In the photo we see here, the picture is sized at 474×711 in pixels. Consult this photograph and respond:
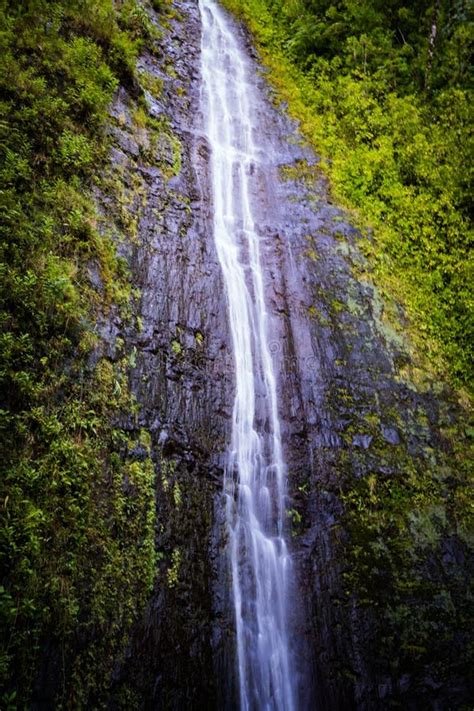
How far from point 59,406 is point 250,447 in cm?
282

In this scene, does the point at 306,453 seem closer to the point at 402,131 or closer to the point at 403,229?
the point at 403,229

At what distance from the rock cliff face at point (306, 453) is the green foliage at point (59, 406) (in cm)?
36

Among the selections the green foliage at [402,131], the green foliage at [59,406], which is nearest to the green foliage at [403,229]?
the green foliage at [402,131]

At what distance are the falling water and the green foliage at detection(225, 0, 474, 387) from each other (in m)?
2.23

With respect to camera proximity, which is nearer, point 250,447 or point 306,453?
point 250,447

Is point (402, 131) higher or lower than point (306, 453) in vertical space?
higher

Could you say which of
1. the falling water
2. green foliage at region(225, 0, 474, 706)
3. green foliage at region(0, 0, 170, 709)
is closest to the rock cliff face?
green foliage at region(225, 0, 474, 706)

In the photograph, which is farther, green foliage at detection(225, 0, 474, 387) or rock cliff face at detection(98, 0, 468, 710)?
green foliage at detection(225, 0, 474, 387)

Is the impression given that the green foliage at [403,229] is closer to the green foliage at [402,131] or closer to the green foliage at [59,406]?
the green foliage at [402,131]

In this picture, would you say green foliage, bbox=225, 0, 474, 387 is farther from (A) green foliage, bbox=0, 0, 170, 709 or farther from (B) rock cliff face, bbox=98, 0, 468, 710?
(A) green foliage, bbox=0, 0, 170, 709

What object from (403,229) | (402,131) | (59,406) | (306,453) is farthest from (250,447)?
(402,131)

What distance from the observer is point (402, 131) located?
33.0 ft

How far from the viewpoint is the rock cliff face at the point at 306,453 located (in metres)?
4.93

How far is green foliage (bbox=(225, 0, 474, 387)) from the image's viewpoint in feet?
26.7
